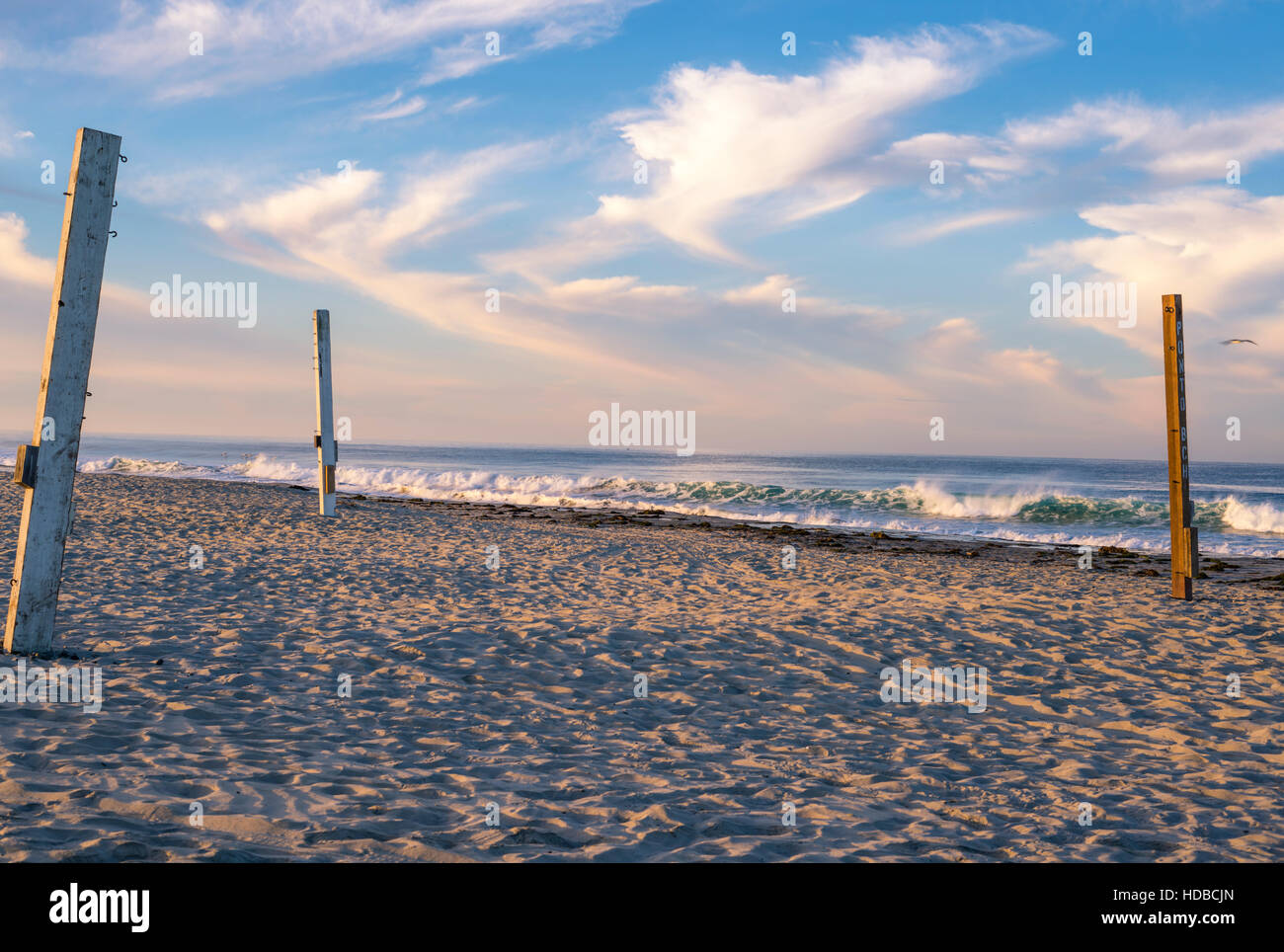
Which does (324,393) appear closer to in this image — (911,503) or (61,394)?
(61,394)

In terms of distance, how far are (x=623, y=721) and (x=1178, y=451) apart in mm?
9269

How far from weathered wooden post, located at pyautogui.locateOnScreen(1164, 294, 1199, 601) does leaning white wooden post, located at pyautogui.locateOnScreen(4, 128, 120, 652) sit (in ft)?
39.7

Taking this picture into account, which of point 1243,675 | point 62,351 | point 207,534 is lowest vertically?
point 1243,675

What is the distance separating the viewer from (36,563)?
20.7 ft

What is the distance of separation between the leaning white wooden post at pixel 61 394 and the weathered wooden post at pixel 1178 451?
477 inches

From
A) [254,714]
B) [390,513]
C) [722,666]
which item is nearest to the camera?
[254,714]

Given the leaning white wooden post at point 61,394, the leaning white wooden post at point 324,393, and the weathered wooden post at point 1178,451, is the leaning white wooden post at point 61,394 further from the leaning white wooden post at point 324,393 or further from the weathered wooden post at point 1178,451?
the weathered wooden post at point 1178,451

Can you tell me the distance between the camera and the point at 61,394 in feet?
20.2
